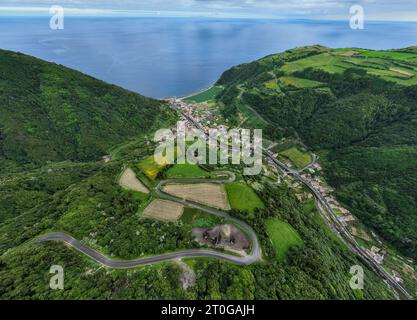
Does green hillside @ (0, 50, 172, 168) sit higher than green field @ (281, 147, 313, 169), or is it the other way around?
green hillside @ (0, 50, 172, 168)

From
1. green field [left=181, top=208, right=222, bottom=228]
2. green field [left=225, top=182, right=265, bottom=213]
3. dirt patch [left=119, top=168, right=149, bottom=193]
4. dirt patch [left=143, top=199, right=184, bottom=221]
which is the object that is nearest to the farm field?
dirt patch [left=119, top=168, right=149, bottom=193]

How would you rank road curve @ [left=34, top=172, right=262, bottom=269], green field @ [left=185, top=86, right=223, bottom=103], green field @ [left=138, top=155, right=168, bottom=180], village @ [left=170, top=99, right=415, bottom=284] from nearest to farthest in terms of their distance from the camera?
road curve @ [left=34, top=172, right=262, bottom=269] → green field @ [left=138, top=155, right=168, bottom=180] → village @ [left=170, top=99, right=415, bottom=284] → green field @ [left=185, top=86, right=223, bottom=103]

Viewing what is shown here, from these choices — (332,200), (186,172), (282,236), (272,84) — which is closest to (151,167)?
(186,172)

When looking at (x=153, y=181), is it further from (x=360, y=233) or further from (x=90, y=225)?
(x=360, y=233)

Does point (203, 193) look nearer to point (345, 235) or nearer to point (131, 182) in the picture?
point (131, 182)

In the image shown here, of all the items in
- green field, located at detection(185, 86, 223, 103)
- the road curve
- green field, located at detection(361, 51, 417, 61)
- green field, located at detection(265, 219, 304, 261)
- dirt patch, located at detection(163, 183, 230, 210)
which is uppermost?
green field, located at detection(361, 51, 417, 61)

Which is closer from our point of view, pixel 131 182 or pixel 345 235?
pixel 131 182

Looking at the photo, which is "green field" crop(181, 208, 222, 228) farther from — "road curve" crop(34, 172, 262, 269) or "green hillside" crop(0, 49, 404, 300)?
"road curve" crop(34, 172, 262, 269)
